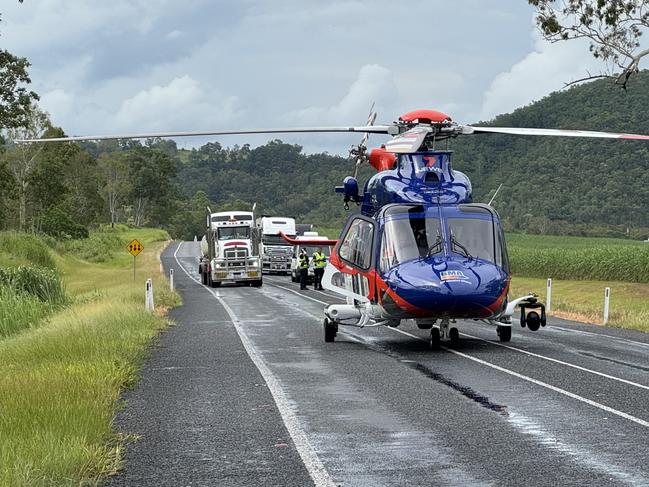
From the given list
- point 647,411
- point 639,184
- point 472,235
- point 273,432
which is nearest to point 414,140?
point 472,235

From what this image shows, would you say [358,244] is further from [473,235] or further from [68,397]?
[68,397]

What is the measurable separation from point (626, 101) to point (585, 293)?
62.4 m

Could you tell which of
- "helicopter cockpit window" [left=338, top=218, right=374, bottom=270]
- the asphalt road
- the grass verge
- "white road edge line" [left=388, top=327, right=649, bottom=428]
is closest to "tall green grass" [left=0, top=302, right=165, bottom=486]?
the grass verge

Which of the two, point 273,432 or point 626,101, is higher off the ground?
point 626,101

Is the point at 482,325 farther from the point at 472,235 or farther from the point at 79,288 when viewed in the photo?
the point at 79,288

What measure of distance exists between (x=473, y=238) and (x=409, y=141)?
6.55 ft

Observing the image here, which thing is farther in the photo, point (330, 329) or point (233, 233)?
point (233, 233)

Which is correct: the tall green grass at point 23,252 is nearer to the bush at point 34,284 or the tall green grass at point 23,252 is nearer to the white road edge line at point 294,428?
the bush at point 34,284

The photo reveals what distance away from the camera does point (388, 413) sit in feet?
33.0

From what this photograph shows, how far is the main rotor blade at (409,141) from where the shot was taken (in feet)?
50.9

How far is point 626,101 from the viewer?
104 meters

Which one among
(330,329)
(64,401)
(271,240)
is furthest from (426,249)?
(271,240)

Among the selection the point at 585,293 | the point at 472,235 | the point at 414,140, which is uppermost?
the point at 414,140

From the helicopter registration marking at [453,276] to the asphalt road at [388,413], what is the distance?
1.23 m
